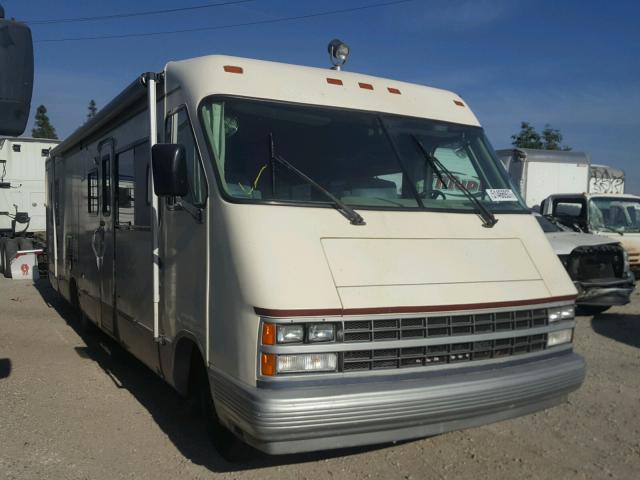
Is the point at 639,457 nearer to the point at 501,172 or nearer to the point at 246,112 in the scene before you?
the point at 501,172

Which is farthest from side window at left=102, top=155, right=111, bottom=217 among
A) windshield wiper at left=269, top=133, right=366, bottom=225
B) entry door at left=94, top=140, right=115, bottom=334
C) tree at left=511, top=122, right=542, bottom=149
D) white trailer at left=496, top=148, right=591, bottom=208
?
tree at left=511, top=122, right=542, bottom=149

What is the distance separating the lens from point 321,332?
337cm

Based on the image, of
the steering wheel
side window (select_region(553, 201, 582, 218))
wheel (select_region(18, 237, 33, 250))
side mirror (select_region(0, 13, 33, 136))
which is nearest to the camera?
side mirror (select_region(0, 13, 33, 136))

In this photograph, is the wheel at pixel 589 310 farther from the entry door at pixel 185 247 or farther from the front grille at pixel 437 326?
the entry door at pixel 185 247

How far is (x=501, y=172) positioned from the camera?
4.91m

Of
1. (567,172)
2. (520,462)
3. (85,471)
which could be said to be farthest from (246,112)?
(567,172)

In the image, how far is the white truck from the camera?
16.3m

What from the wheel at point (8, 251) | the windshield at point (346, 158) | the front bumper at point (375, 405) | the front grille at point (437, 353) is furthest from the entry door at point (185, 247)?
the wheel at point (8, 251)

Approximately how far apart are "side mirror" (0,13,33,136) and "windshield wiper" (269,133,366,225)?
1542 mm

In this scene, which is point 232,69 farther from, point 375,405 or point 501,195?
point 375,405

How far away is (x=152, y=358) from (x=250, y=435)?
1944mm

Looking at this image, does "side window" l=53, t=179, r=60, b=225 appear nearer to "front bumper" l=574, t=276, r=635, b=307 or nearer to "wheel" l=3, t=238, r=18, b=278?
"wheel" l=3, t=238, r=18, b=278

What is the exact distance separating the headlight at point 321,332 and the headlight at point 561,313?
1.61 m

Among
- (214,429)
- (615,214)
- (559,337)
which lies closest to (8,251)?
(214,429)
